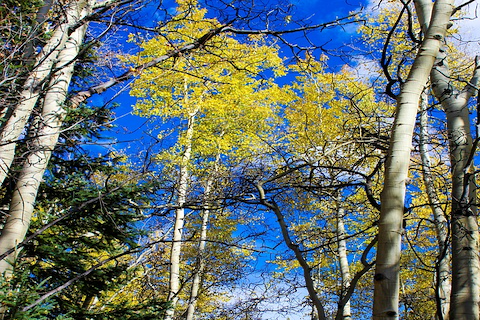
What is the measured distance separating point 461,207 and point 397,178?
0.77 meters

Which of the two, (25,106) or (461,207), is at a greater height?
(25,106)

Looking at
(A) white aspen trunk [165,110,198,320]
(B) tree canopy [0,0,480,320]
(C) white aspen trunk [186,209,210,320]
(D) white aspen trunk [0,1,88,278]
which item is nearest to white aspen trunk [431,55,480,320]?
(B) tree canopy [0,0,480,320]

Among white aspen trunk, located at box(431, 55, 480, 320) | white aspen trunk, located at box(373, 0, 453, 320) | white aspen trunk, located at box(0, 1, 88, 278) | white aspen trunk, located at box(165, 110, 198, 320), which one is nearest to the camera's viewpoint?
white aspen trunk, located at box(373, 0, 453, 320)

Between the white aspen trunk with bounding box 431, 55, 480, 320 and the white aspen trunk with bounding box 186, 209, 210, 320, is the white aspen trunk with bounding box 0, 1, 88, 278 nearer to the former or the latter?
the white aspen trunk with bounding box 431, 55, 480, 320

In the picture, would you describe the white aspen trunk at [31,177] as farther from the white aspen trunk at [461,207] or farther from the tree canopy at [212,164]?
the white aspen trunk at [461,207]

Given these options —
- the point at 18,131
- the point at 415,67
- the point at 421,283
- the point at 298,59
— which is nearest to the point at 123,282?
the point at 18,131

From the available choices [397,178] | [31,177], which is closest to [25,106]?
[31,177]

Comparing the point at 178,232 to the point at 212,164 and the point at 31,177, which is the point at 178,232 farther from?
the point at 31,177

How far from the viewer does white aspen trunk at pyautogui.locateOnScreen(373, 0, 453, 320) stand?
1496 mm

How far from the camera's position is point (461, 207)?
7.07 ft

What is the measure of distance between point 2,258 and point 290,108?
401 inches

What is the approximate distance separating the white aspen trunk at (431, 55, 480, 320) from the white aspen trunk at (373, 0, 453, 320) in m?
0.49

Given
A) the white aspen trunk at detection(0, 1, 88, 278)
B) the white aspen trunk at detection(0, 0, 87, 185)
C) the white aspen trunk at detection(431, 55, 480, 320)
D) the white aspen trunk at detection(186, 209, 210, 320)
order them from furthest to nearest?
the white aspen trunk at detection(186, 209, 210, 320) → the white aspen trunk at detection(0, 1, 88, 278) → the white aspen trunk at detection(0, 0, 87, 185) → the white aspen trunk at detection(431, 55, 480, 320)

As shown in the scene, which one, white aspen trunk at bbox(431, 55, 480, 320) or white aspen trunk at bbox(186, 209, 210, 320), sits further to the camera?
white aspen trunk at bbox(186, 209, 210, 320)
